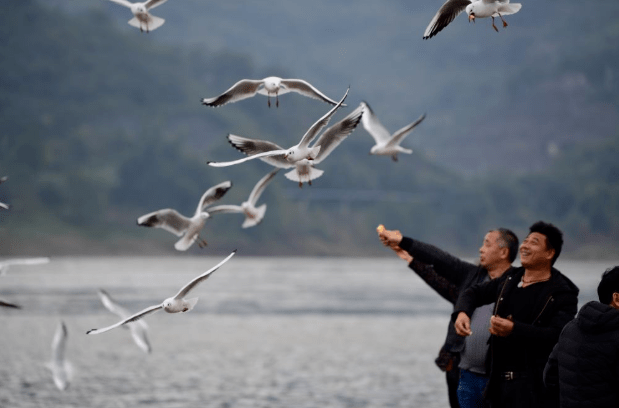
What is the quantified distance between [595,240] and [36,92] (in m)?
78.3

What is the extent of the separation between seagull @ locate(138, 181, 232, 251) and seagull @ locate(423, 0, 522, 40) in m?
2.35

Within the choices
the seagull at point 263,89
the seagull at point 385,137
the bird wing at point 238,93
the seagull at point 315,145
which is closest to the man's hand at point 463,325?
the seagull at point 315,145

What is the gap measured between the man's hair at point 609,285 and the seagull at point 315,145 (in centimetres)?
230

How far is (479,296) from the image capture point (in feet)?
23.3

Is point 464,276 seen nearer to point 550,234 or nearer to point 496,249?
point 496,249

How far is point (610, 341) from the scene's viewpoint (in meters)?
5.68

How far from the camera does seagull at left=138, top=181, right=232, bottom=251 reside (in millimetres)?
8844

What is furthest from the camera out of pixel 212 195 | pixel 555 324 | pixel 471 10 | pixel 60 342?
pixel 60 342

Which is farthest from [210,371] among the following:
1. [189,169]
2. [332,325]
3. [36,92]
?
[36,92]

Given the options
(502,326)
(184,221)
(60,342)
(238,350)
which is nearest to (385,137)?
(184,221)

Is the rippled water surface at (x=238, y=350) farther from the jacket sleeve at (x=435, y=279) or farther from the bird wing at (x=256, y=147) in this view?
the bird wing at (x=256, y=147)

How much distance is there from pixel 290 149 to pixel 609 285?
7.43 feet

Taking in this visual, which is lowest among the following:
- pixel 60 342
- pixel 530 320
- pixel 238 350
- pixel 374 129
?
A: pixel 530 320

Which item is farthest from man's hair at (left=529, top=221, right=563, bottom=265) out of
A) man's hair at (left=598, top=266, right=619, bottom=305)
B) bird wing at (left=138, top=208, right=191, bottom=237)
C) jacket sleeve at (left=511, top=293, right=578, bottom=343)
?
bird wing at (left=138, top=208, right=191, bottom=237)
